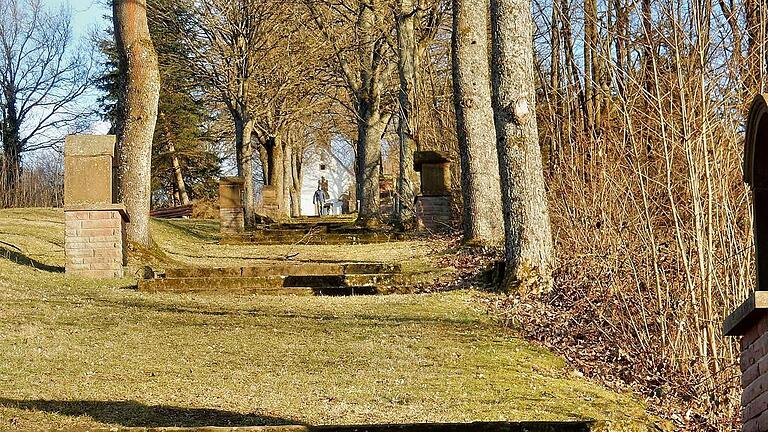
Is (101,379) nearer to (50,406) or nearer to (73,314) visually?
(50,406)

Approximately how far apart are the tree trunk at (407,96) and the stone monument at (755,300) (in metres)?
19.3

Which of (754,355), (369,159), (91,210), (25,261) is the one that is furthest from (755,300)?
(369,159)

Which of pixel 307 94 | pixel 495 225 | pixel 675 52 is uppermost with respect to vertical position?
pixel 307 94

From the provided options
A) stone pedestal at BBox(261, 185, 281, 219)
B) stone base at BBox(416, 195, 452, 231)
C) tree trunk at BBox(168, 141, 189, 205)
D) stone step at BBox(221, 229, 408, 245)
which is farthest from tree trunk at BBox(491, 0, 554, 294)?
tree trunk at BBox(168, 141, 189, 205)

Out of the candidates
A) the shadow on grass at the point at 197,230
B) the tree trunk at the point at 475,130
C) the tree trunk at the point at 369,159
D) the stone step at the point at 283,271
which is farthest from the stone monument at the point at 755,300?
the tree trunk at the point at 369,159

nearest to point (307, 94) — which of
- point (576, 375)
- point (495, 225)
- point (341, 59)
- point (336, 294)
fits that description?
point (341, 59)

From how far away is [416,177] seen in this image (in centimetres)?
2548

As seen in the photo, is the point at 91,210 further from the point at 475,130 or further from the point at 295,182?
the point at 295,182

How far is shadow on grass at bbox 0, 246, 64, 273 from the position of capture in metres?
14.9

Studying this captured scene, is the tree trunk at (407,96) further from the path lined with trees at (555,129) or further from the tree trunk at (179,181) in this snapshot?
the tree trunk at (179,181)

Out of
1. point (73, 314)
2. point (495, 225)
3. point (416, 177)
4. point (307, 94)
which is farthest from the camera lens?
point (307, 94)

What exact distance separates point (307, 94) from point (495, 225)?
58.1 feet

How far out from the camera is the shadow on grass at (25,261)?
1486cm

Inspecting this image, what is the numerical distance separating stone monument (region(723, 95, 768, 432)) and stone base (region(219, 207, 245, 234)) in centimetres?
2084
